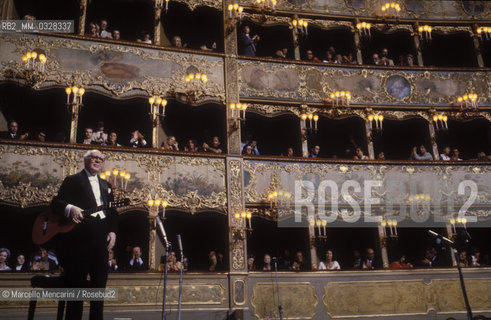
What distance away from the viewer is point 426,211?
15.9 metres

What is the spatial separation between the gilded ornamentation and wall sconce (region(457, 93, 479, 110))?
912 cm

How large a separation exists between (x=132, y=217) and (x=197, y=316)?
4.09 m

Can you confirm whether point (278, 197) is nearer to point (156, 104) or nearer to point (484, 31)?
point (156, 104)

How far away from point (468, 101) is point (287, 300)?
10.2 metres

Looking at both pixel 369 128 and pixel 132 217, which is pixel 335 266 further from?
pixel 132 217

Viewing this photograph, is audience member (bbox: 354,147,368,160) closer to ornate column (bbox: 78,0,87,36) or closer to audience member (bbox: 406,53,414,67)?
audience member (bbox: 406,53,414,67)

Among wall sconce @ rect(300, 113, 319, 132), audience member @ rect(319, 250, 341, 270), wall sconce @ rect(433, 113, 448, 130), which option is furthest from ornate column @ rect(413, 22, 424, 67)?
audience member @ rect(319, 250, 341, 270)

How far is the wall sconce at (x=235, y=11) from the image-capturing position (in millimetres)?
16812

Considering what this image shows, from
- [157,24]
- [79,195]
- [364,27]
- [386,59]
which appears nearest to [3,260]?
[79,195]

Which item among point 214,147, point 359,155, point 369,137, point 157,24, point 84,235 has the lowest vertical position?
point 84,235

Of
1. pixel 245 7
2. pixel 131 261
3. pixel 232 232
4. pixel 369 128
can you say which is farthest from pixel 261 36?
pixel 131 261

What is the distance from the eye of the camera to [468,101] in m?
17.5

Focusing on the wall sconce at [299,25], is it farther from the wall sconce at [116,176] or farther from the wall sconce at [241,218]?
the wall sconce at [116,176]

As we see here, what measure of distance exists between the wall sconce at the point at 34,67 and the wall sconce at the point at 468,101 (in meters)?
14.6
